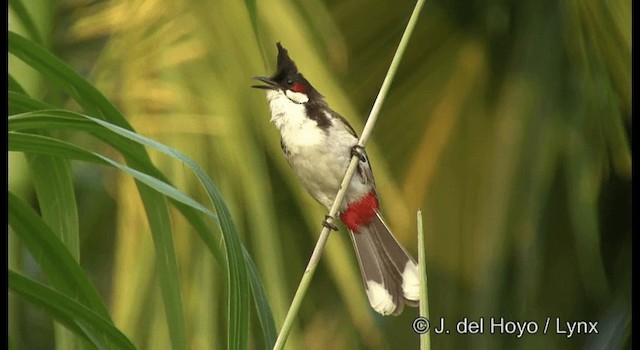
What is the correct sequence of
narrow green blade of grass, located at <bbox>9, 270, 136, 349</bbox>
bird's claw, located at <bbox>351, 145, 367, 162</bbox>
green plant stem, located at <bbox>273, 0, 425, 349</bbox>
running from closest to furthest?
narrow green blade of grass, located at <bbox>9, 270, 136, 349</bbox>
green plant stem, located at <bbox>273, 0, 425, 349</bbox>
bird's claw, located at <bbox>351, 145, 367, 162</bbox>

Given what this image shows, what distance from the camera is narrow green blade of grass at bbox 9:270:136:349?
0.73m

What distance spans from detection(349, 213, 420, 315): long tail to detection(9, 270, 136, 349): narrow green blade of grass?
1.35 ft

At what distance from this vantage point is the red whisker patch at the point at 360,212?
1100 mm

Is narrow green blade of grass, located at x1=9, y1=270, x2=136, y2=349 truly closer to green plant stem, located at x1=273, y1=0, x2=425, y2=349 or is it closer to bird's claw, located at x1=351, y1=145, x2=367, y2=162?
green plant stem, located at x1=273, y1=0, x2=425, y2=349

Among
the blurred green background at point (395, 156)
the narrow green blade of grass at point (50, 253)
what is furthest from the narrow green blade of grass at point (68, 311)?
the blurred green background at point (395, 156)

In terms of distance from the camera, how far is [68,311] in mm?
740

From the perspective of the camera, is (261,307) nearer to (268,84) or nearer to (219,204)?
(219,204)

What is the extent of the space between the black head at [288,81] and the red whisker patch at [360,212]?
15 centimetres

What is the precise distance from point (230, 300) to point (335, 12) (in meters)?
0.49

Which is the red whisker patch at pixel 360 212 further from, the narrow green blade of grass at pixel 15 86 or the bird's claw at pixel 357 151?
the narrow green blade of grass at pixel 15 86

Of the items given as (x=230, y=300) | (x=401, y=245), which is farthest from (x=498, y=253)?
(x=230, y=300)

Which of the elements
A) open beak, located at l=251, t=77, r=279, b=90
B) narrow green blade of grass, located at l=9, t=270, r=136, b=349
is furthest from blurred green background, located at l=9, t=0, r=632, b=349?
narrow green blade of grass, located at l=9, t=270, r=136, b=349

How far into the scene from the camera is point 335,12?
3.72 ft
